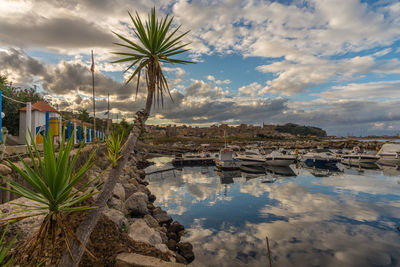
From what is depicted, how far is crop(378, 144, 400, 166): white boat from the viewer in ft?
146

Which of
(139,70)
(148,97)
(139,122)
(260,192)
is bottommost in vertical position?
(260,192)

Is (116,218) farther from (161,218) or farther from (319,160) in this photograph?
(319,160)

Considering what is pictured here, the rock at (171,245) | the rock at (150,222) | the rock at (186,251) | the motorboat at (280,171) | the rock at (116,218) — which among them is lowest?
the motorboat at (280,171)

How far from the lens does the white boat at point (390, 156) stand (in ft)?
146

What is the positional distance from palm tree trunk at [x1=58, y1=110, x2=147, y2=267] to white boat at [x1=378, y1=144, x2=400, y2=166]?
58.2 meters

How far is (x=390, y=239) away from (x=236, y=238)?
A: 9758 millimetres

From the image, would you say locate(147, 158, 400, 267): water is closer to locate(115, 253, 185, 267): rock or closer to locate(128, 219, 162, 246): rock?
locate(128, 219, 162, 246): rock

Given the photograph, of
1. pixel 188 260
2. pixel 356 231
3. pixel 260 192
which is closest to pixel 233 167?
pixel 260 192

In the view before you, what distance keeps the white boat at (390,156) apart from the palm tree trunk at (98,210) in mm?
58189

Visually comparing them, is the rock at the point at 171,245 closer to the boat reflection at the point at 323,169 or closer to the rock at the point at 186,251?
the rock at the point at 186,251

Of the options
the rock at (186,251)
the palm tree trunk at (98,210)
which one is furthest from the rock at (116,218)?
the palm tree trunk at (98,210)

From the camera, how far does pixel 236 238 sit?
13117 mm

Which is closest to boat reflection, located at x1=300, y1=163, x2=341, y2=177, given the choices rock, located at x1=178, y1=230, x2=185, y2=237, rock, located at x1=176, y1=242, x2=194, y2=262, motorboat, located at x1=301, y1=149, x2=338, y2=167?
motorboat, located at x1=301, y1=149, x2=338, y2=167

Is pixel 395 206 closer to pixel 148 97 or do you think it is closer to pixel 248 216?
pixel 248 216
